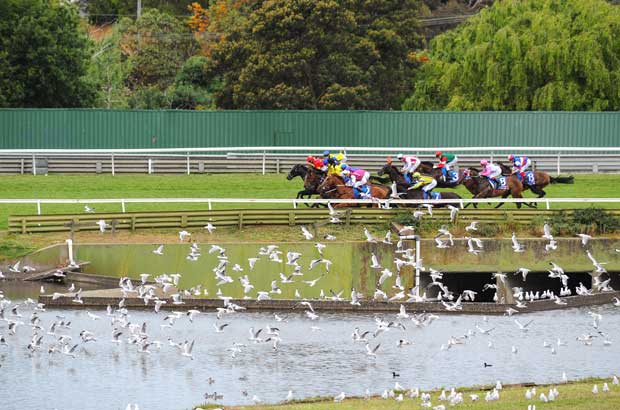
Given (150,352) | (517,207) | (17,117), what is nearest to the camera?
(150,352)

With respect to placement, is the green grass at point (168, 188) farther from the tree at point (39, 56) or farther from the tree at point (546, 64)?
the tree at point (39, 56)

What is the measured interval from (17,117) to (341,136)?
13.2 meters

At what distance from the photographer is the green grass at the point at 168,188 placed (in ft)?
160

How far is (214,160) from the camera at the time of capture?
58.1 meters

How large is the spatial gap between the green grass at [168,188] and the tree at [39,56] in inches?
401

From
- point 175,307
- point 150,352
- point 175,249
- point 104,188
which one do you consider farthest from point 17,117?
point 150,352

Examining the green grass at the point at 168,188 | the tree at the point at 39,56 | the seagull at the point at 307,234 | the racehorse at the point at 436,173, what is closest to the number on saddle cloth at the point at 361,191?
the racehorse at the point at 436,173

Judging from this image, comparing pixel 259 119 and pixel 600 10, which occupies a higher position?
pixel 600 10

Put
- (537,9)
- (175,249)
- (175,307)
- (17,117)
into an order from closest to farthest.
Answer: (175,307) < (175,249) < (17,117) < (537,9)

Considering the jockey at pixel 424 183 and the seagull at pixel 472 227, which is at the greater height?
the jockey at pixel 424 183

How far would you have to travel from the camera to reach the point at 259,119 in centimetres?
6150

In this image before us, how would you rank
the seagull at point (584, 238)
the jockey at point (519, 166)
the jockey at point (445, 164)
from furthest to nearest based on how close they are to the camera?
the jockey at point (519, 166) < the jockey at point (445, 164) < the seagull at point (584, 238)

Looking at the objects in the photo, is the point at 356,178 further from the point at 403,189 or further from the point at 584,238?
the point at 584,238

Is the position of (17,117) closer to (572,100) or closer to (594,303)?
(572,100)
